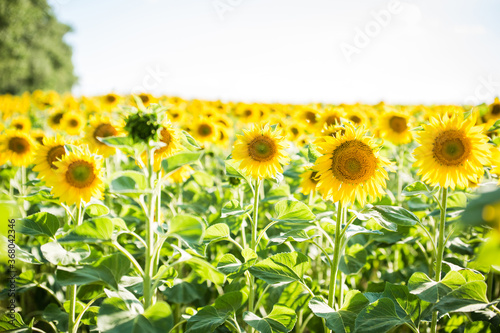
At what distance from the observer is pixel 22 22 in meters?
23.2

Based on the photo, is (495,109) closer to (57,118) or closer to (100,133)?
(100,133)

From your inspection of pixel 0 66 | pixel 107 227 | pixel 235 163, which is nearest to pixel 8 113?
pixel 235 163

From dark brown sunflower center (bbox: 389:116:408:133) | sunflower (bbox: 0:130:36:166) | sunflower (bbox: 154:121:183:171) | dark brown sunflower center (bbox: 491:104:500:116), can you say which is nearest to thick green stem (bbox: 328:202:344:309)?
sunflower (bbox: 154:121:183:171)

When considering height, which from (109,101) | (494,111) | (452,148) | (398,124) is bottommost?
(452,148)

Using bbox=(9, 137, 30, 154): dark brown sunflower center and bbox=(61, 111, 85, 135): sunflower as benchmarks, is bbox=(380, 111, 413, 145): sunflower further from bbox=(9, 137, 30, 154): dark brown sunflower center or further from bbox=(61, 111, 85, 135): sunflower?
bbox=(61, 111, 85, 135): sunflower

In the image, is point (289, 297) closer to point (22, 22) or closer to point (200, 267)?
point (200, 267)

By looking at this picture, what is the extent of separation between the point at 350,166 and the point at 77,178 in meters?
1.47

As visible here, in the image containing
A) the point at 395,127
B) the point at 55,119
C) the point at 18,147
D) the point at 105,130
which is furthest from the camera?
the point at 55,119

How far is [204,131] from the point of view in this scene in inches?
167

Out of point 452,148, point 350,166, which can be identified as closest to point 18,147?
point 350,166

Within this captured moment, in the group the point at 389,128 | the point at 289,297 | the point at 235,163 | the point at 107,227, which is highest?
the point at 389,128

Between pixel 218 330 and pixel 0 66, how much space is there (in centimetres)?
2678

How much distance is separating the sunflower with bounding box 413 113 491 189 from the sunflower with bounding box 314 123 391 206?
228 mm

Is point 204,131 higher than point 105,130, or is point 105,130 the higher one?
point 204,131
